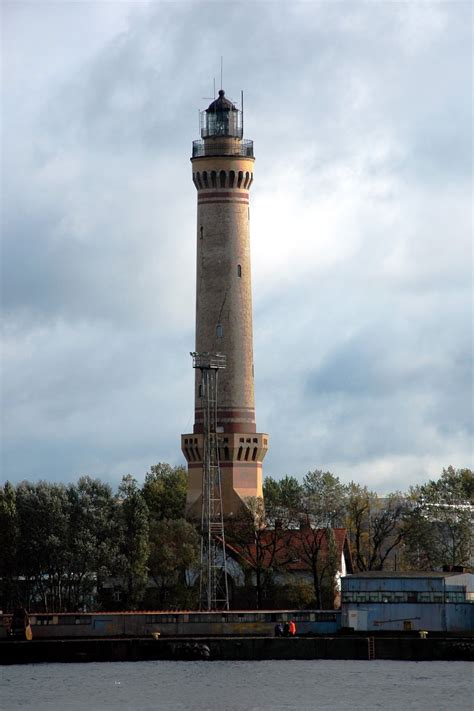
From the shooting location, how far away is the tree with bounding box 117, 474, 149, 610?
15625 cm

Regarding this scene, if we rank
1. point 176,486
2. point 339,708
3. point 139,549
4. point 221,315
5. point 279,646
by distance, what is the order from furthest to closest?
point 176,486 → point 221,315 → point 139,549 → point 279,646 → point 339,708

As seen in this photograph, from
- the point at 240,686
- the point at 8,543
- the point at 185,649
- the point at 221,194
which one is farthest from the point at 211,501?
the point at 240,686

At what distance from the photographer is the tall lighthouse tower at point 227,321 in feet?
550

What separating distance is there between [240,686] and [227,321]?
166ft

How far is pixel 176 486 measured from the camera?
195 metres

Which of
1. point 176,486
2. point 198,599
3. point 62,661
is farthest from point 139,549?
point 176,486

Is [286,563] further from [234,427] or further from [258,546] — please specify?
[234,427]

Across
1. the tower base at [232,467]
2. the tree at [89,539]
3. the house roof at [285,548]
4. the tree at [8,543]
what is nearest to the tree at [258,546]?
the house roof at [285,548]

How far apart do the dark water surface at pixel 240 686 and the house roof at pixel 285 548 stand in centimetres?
2218

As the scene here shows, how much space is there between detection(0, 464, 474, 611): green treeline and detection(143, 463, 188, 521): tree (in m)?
10.3

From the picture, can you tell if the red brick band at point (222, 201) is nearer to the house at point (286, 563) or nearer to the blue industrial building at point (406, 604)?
the house at point (286, 563)

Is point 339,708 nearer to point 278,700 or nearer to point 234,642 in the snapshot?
point 278,700

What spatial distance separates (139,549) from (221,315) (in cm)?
2071

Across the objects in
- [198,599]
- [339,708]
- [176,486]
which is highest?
[176,486]
